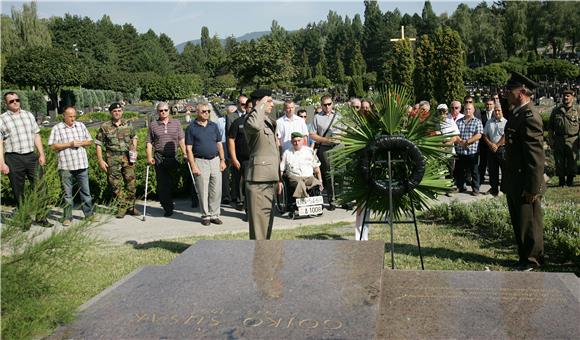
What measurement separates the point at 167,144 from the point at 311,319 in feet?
23.3

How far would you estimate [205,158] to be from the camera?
31.5 feet

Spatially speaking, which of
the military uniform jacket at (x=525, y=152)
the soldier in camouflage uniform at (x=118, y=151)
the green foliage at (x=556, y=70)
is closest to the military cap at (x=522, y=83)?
the military uniform jacket at (x=525, y=152)

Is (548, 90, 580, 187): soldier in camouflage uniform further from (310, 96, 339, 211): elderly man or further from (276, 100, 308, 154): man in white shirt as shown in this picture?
(276, 100, 308, 154): man in white shirt

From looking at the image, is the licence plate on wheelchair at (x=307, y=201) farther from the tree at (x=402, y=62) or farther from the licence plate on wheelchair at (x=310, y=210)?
the tree at (x=402, y=62)

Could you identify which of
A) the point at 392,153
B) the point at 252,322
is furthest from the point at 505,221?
the point at 252,322

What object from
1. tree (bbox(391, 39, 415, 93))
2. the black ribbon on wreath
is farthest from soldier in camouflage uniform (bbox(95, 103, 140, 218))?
tree (bbox(391, 39, 415, 93))

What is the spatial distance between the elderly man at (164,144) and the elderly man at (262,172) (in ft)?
11.5

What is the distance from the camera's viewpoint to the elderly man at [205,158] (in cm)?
951

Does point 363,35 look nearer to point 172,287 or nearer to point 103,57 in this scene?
point 103,57

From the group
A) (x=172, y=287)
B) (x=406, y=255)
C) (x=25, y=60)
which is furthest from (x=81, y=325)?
(x=25, y=60)

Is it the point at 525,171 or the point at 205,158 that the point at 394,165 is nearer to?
the point at 525,171

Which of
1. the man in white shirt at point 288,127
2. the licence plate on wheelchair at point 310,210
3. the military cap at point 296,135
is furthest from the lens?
the man in white shirt at point 288,127

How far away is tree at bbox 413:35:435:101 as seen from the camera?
1380 inches

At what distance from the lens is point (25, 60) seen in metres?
51.2
